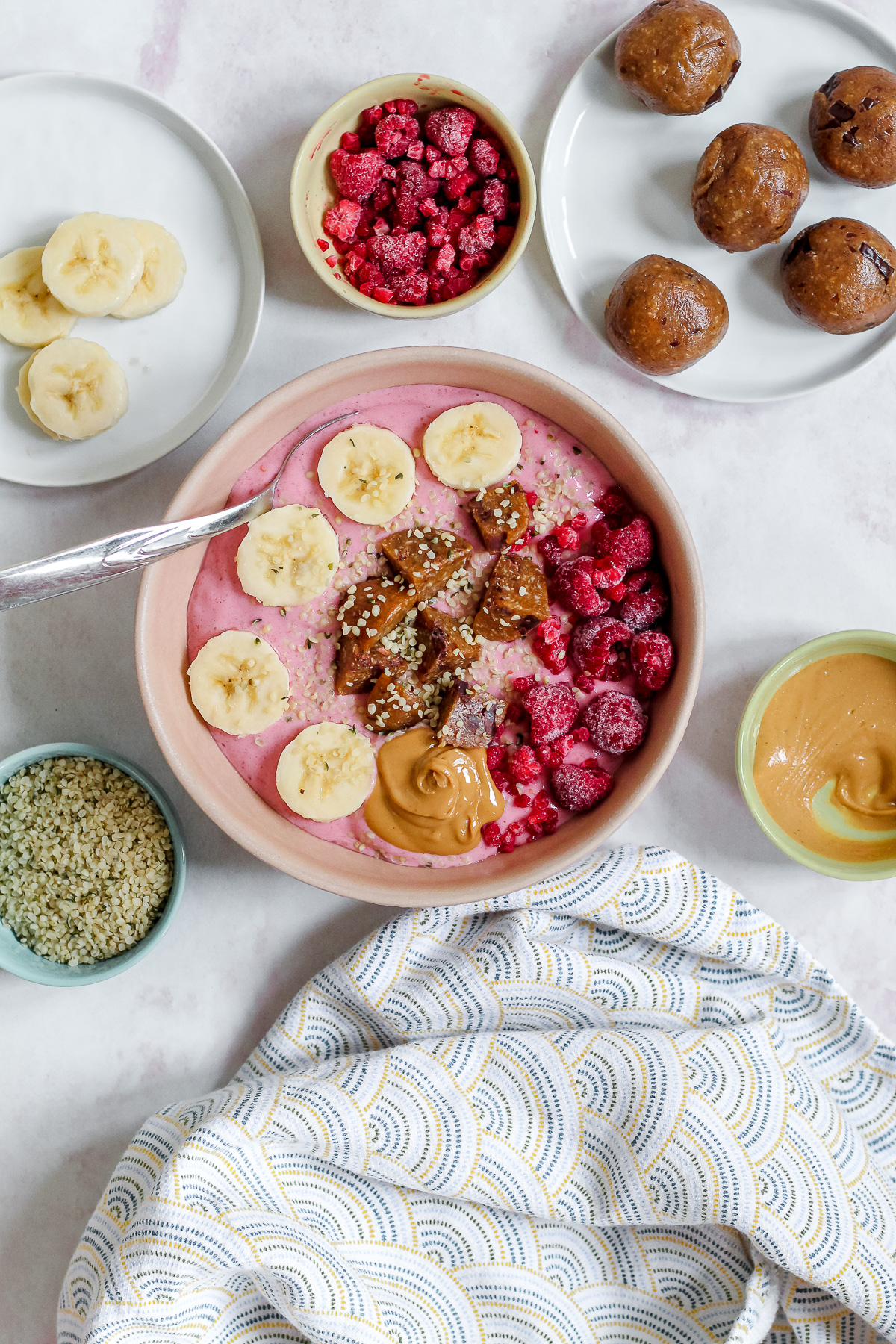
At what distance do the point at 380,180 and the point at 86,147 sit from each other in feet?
1.83

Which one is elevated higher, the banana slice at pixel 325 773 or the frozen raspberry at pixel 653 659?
the frozen raspberry at pixel 653 659

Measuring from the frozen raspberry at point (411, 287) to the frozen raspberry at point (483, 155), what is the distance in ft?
0.70

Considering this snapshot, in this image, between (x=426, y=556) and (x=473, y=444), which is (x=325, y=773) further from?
Result: (x=473, y=444)

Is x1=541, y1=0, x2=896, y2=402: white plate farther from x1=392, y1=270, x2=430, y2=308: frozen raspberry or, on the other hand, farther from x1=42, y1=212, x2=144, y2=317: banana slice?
x1=42, y1=212, x2=144, y2=317: banana slice

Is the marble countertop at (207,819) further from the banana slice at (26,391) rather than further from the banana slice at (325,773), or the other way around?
the banana slice at (325,773)

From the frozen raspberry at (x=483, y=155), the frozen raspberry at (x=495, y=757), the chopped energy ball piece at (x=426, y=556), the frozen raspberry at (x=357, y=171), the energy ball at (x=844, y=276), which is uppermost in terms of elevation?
the energy ball at (x=844, y=276)

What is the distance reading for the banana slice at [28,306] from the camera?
5.64 ft

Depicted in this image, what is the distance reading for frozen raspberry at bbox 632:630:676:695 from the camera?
166 cm

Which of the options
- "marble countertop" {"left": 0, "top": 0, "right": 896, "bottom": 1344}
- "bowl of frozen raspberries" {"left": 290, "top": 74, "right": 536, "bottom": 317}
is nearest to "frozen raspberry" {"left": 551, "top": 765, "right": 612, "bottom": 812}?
"marble countertop" {"left": 0, "top": 0, "right": 896, "bottom": 1344}

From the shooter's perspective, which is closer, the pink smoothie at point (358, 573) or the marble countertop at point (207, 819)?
the pink smoothie at point (358, 573)

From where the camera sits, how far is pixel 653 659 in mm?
1653

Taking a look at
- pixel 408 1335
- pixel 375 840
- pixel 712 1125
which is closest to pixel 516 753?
pixel 375 840

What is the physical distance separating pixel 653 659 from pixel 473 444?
19.9 inches

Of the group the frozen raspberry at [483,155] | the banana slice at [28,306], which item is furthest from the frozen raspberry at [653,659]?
the banana slice at [28,306]
